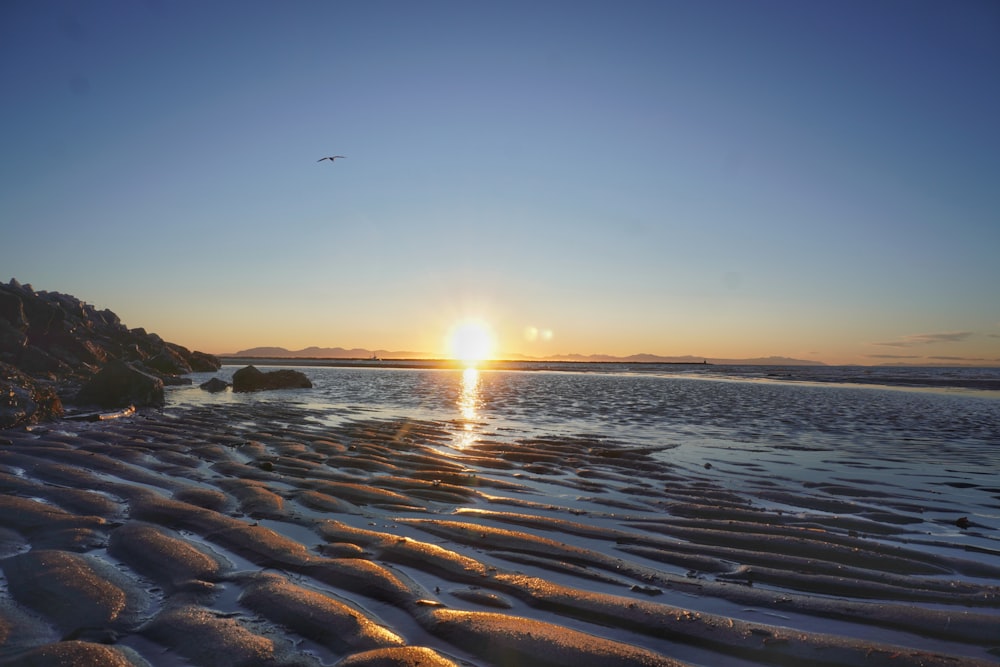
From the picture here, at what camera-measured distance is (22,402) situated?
44.2ft

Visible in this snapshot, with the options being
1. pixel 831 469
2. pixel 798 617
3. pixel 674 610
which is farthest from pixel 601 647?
pixel 831 469

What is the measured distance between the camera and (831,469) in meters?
10.6

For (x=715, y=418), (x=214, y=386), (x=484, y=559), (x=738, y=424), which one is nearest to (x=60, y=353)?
(x=214, y=386)

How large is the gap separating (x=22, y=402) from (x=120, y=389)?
214 inches

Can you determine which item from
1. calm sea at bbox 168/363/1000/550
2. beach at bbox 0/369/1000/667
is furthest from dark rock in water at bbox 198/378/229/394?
beach at bbox 0/369/1000/667

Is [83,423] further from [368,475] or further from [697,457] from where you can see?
[697,457]

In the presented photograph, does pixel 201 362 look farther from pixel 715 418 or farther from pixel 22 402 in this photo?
pixel 715 418

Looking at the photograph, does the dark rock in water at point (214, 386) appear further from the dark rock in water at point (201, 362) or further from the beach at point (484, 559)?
the dark rock in water at point (201, 362)

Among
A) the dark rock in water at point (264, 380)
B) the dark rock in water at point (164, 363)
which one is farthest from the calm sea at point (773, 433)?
the dark rock in water at point (164, 363)

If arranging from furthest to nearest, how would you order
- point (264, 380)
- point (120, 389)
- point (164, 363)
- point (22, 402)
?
1. point (164, 363)
2. point (264, 380)
3. point (120, 389)
4. point (22, 402)

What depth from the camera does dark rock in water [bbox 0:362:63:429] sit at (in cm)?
1296

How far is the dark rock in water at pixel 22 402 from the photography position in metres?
13.0

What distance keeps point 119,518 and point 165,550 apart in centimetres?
159

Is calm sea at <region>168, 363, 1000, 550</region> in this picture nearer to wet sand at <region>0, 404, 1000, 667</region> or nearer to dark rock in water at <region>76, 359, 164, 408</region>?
wet sand at <region>0, 404, 1000, 667</region>
